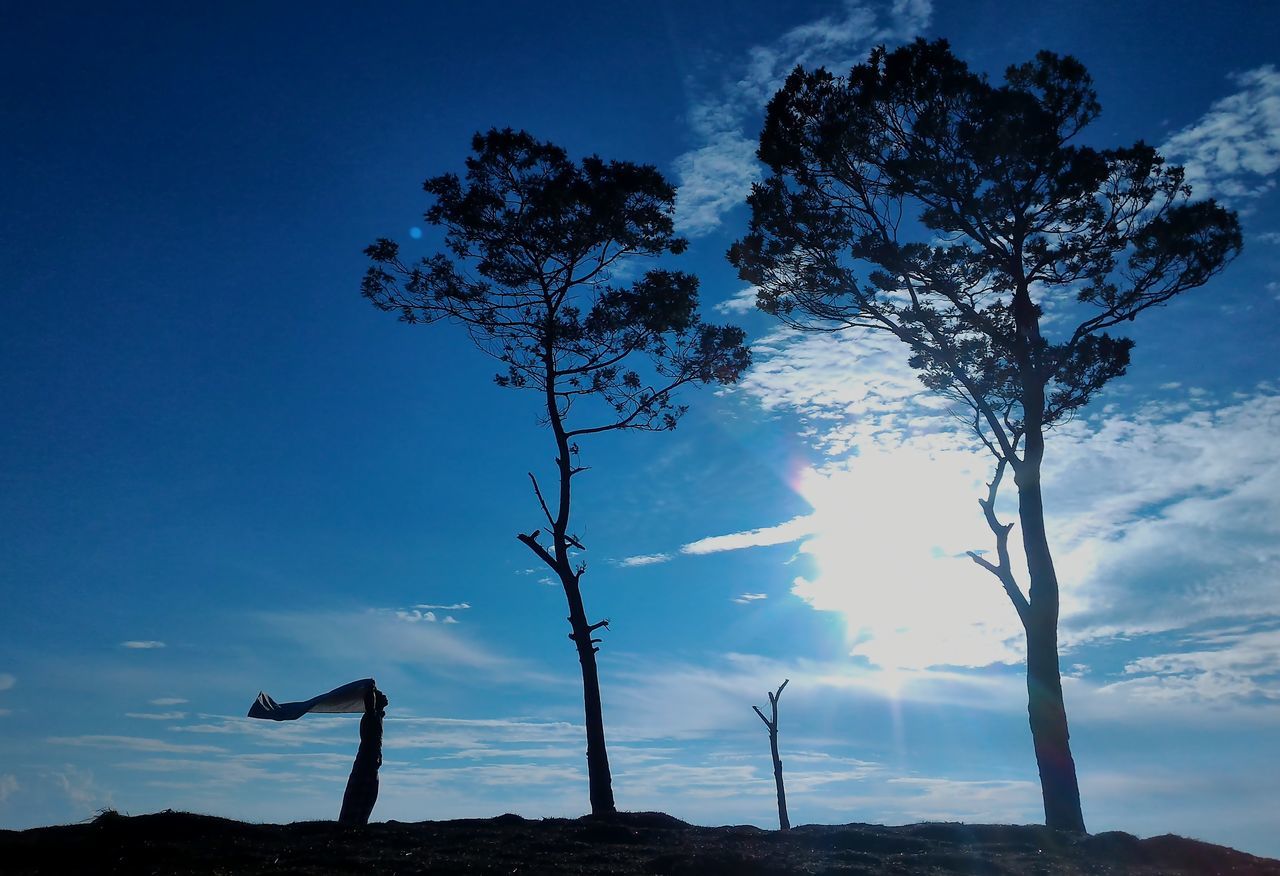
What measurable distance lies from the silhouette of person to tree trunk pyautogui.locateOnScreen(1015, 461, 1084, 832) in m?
11.0

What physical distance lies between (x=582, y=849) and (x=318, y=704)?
643 cm

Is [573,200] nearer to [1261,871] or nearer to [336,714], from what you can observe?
[336,714]

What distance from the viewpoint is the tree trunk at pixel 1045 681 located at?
50.1 ft

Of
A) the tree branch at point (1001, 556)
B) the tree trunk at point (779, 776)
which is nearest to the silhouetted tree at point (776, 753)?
the tree trunk at point (779, 776)

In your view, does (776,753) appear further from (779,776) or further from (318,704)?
(318,704)

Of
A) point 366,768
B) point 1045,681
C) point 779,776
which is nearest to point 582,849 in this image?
point 366,768

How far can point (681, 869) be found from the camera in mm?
9984

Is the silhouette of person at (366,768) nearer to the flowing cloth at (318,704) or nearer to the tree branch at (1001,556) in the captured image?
the flowing cloth at (318,704)

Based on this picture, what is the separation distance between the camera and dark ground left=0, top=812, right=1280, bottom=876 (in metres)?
9.62

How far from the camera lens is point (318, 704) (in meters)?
15.4

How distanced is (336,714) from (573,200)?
1134 centimetres

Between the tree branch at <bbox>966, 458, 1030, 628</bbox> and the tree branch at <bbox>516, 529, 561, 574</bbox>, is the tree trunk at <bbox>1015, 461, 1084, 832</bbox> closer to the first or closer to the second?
the tree branch at <bbox>966, 458, 1030, 628</bbox>

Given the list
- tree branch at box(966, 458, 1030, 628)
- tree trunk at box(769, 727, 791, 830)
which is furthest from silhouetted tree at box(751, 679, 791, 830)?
tree branch at box(966, 458, 1030, 628)

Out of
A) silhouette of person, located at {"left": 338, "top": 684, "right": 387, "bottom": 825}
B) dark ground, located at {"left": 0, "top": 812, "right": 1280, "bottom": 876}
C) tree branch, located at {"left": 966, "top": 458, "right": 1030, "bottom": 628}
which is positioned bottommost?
dark ground, located at {"left": 0, "top": 812, "right": 1280, "bottom": 876}
